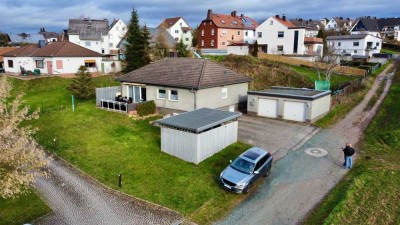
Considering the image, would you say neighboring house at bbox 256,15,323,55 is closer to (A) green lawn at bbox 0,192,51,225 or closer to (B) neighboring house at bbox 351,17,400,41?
(B) neighboring house at bbox 351,17,400,41

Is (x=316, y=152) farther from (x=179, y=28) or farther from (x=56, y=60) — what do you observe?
(x=179, y=28)

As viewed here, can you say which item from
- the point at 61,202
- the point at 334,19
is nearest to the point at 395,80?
the point at 61,202

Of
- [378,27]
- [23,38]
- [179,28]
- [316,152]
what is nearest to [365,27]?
[378,27]

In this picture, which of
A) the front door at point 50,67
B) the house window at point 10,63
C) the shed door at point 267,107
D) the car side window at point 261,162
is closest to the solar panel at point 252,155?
the car side window at point 261,162

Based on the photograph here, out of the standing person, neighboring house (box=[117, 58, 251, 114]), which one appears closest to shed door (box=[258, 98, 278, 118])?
neighboring house (box=[117, 58, 251, 114])

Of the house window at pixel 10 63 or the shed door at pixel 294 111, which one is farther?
the house window at pixel 10 63

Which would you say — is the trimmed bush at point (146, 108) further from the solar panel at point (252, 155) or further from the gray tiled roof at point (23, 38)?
the gray tiled roof at point (23, 38)
